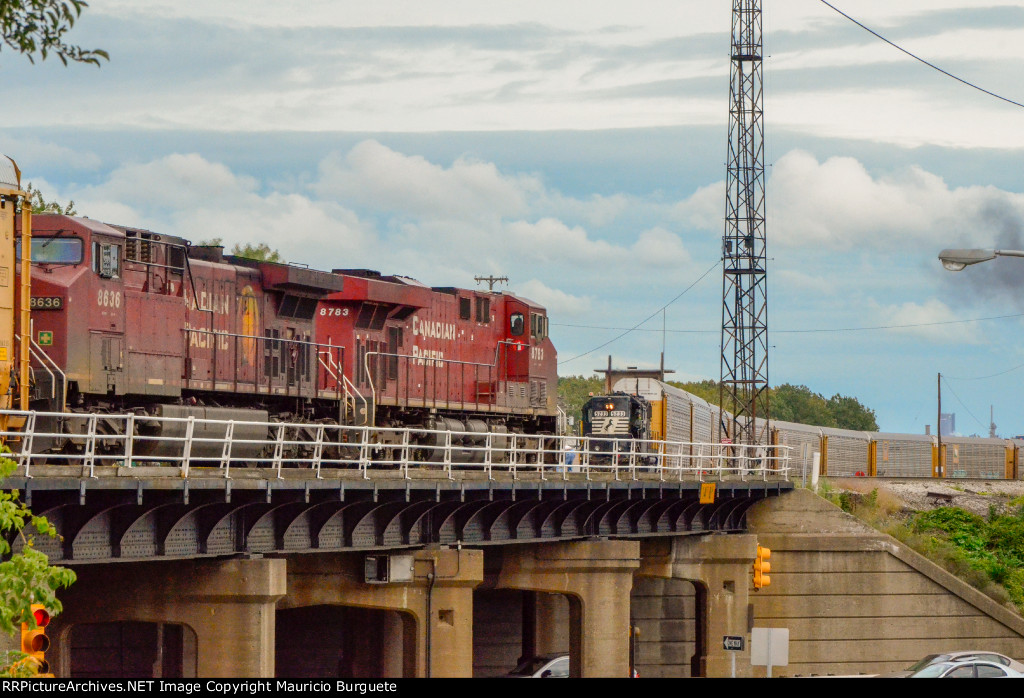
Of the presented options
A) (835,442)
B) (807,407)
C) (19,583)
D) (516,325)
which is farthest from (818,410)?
(19,583)

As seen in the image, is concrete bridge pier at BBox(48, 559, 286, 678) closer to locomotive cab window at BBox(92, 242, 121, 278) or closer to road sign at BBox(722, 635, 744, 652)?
locomotive cab window at BBox(92, 242, 121, 278)

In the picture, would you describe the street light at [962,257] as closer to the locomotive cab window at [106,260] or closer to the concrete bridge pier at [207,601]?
the concrete bridge pier at [207,601]

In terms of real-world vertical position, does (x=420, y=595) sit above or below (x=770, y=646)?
above

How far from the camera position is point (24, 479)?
17734mm

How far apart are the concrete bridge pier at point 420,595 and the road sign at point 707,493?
10.0m

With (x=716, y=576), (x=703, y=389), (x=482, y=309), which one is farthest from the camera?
(x=703, y=389)

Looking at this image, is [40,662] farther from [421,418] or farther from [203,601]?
[421,418]

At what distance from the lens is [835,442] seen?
2393 inches

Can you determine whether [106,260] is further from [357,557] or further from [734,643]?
[734,643]

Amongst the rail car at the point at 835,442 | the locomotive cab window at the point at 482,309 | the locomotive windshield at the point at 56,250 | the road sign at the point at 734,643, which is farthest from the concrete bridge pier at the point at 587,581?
the rail car at the point at 835,442

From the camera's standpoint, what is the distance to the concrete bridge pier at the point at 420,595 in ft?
91.8

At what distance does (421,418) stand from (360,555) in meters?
10.5

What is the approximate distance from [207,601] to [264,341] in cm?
996
